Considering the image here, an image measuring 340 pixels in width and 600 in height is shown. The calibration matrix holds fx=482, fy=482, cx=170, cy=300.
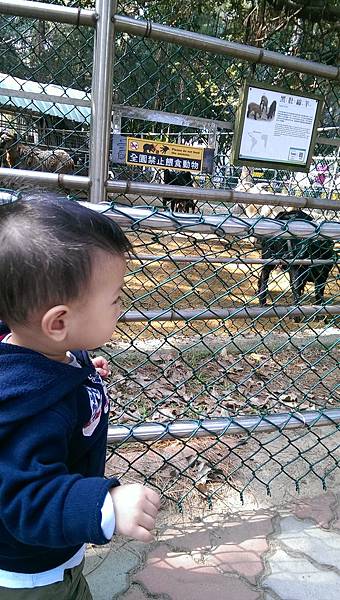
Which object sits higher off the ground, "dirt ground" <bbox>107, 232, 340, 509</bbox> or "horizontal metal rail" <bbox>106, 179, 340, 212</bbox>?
"horizontal metal rail" <bbox>106, 179, 340, 212</bbox>

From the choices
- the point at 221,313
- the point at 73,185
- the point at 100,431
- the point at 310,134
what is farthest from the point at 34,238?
the point at 310,134

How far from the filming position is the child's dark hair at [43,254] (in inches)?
29.9

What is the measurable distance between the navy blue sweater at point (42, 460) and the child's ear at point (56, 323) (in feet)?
0.16

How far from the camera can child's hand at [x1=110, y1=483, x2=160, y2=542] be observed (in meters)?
0.75

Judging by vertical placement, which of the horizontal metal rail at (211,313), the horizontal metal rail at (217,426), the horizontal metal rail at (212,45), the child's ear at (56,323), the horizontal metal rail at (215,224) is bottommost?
the horizontal metal rail at (217,426)

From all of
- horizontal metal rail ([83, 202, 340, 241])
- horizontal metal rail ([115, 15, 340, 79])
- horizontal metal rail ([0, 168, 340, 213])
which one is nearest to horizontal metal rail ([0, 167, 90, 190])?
horizontal metal rail ([0, 168, 340, 213])

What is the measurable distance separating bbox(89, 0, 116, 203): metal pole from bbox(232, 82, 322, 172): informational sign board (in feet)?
2.74

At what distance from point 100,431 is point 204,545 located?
0.98 meters

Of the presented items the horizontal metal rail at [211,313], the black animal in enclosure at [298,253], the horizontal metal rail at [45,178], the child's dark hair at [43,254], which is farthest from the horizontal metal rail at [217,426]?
the horizontal metal rail at [45,178]

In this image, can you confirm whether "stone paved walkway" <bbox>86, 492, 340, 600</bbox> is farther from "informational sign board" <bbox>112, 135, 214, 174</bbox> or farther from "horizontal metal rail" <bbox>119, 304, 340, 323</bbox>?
"informational sign board" <bbox>112, 135, 214, 174</bbox>

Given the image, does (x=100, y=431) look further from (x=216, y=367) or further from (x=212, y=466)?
(x=216, y=367)

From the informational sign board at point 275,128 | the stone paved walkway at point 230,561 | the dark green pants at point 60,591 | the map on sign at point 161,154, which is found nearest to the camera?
the dark green pants at point 60,591

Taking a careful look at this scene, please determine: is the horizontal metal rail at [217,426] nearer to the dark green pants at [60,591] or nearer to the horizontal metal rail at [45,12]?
the dark green pants at [60,591]

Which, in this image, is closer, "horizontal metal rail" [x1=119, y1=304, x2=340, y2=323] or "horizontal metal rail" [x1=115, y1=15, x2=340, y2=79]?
"horizontal metal rail" [x1=119, y1=304, x2=340, y2=323]
